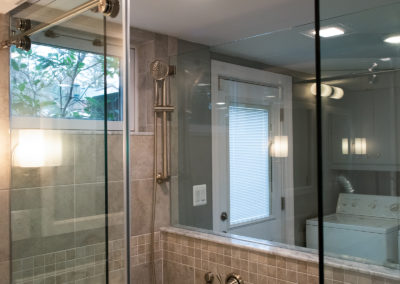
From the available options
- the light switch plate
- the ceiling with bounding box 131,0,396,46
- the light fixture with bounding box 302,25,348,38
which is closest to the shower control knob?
the light switch plate

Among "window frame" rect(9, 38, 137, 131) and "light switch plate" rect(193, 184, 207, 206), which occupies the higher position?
"window frame" rect(9, 38, 137, 131)

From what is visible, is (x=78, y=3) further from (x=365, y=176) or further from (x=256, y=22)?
(x=256, y=22)

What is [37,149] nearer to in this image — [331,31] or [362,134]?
[331,31]

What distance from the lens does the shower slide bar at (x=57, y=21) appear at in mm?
1058

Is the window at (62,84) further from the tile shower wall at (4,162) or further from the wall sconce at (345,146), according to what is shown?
the wall sconce at (345,146)

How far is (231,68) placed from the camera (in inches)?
106

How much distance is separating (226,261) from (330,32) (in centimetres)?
155

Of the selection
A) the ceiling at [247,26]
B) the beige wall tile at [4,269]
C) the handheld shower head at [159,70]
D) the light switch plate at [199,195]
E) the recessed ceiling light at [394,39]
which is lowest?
the beige wall tile at [4,269]

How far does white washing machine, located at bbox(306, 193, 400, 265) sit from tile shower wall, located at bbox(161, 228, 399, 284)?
42 centimetres

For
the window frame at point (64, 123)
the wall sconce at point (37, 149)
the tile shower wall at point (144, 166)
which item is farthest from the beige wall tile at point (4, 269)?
the tile shower wall at point (144, 166)

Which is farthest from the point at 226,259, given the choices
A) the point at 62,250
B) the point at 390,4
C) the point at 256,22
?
the point at 390,4

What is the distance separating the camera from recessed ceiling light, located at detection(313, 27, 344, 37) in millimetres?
1012

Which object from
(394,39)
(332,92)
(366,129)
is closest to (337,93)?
(332,92)

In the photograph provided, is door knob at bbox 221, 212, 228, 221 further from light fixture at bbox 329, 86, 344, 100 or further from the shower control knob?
light fixture at bbox 329, 86, 344, 100
